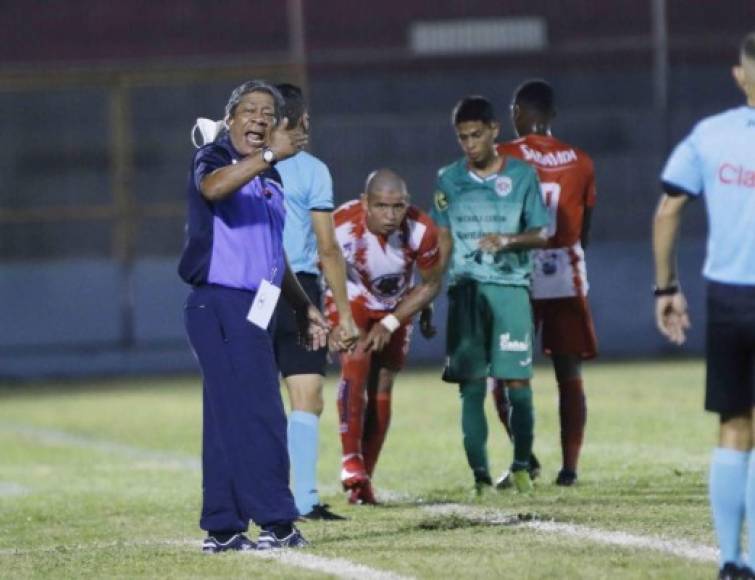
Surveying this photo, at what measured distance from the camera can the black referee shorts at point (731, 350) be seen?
6.73 meters

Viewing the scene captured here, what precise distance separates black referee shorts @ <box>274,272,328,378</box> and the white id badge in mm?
1540

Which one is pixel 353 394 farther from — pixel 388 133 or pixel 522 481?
pixel 388 133

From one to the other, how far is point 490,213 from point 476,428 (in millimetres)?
1119

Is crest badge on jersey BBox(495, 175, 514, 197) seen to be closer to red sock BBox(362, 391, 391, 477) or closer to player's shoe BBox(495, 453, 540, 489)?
red sock BBox(362, 391, 391, 477)

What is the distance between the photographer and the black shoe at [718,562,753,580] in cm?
673

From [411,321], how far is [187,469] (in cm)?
354

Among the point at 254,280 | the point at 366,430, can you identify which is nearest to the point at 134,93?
the point at 366,430

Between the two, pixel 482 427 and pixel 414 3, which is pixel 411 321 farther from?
pixel 414 3

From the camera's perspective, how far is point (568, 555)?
25.3 ft

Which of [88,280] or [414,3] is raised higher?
[414,3]

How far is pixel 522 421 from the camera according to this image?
1091 cm

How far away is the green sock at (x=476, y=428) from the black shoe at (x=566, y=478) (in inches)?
19.9

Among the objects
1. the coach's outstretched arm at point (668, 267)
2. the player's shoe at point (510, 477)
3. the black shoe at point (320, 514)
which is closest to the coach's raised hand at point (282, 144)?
the coach's outstretched arm at point (668, 267)

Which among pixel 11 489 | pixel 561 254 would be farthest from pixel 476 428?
pixel 11 489
